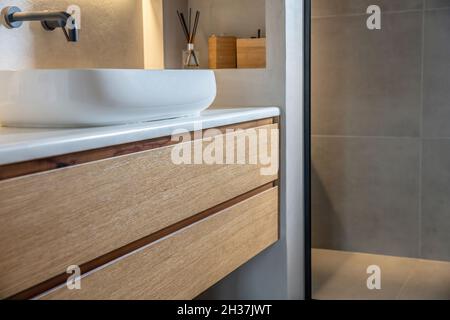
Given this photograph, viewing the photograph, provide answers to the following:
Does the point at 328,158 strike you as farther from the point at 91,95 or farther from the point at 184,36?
the point at 91,95

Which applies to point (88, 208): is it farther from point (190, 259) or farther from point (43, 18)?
point (43, 18)

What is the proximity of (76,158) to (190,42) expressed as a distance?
1.28 metres

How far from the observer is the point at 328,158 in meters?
2.29

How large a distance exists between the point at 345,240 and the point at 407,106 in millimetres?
562

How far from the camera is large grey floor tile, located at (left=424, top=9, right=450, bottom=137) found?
2.27 m

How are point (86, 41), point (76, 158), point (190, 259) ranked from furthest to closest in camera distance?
1. point (86, 41)
2. point (190, 259)
3. point (76, 158)

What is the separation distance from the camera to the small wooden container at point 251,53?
2225mm

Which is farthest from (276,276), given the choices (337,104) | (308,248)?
(337,104)

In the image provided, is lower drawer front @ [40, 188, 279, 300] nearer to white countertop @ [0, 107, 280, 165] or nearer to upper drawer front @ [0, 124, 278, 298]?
upper drawer front @ [0, 124, 278, 298]

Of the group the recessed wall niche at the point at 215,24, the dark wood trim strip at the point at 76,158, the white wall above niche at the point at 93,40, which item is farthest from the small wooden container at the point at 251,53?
the dark wood trim strip at the point at 76,158

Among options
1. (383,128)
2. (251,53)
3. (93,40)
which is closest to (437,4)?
(383,128)

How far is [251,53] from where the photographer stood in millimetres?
2232

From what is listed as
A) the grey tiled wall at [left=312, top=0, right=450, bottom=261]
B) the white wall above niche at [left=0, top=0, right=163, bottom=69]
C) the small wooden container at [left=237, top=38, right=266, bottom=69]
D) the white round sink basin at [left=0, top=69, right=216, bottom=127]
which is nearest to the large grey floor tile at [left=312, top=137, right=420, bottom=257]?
the grey tiled wall at [left=312, top=0, right=450, bottom=261]

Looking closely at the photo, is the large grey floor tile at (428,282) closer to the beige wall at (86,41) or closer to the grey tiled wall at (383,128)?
the grey tiled wall at (383,128)
